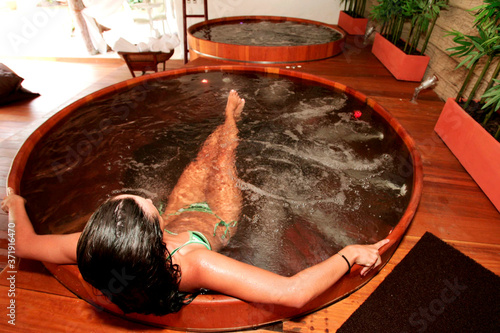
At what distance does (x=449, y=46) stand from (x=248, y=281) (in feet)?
9.82

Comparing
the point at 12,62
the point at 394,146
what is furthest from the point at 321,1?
the point at 12,62

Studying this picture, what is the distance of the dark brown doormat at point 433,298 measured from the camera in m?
1.05

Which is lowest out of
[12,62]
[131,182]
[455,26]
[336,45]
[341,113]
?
[12,62]

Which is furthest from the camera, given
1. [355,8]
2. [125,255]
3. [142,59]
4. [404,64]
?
[355,8]

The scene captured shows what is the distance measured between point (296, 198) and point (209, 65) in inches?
87.1

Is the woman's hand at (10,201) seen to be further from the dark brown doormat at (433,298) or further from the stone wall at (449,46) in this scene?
the stone wall at (449,46)

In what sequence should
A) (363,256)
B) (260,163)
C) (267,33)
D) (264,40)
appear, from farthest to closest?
(267,33)
(264,40)
(260,163)
(363,256)

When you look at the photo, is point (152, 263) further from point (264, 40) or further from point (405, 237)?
point (264, 40)

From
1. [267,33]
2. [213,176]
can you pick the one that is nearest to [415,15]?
[267,33]

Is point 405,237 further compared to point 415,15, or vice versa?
point 415,15

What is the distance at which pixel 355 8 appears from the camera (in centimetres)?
528

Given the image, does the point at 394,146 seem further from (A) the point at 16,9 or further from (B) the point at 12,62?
(A) the point at 16,9

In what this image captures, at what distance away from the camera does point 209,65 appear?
3275mm

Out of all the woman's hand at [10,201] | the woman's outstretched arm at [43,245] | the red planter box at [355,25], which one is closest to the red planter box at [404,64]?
the red planter box at [355,25]
